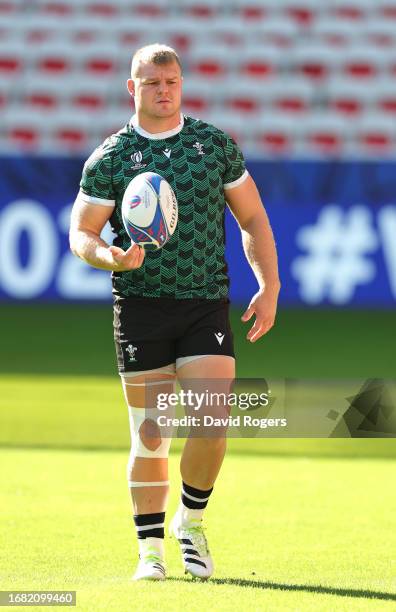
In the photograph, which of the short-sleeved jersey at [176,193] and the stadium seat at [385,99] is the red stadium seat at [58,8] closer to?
the stadium seat at [385,99]

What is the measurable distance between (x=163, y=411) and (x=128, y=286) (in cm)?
52

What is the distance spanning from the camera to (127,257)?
5152 mm

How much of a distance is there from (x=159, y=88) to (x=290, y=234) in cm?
1009

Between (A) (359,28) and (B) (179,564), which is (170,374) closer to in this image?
(B) (179,564)

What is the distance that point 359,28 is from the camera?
66.1 feet

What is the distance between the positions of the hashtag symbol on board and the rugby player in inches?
382

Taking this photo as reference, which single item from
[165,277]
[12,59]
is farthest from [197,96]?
[165,277]

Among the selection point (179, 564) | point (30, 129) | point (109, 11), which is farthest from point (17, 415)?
point (109, 11)

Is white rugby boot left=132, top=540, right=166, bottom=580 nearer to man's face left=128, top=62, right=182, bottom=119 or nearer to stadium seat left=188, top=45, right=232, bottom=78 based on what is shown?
man's face left=128, top=62, right=182, bottom=119

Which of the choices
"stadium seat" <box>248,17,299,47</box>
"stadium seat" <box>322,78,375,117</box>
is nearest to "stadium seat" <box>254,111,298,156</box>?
"stadium seat" <box>322,78,375,117</box>

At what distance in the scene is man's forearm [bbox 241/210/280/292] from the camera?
582 centimetres

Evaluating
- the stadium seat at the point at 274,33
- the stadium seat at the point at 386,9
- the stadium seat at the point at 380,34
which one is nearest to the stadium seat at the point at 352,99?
the stadium seat at the point at 380,34

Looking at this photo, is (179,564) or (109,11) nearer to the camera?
(179,564)

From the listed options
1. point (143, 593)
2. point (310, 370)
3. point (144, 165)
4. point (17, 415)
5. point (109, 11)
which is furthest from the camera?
point (109, 11)
